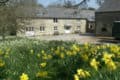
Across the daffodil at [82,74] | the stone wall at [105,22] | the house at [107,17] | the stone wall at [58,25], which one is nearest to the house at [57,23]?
the stone wall at [58,25]

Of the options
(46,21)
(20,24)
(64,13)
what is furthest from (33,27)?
(20,24)

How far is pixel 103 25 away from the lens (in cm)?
5100

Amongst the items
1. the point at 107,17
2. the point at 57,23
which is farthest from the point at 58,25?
the point at 107,17

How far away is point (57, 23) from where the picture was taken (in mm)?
63375

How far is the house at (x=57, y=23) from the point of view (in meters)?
60.5

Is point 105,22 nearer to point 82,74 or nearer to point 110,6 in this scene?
point 110,6

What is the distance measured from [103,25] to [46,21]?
15.1 m

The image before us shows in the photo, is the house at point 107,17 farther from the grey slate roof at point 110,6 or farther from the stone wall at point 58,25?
the stone wall at point 58,25

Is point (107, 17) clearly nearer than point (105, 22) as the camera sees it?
Yes

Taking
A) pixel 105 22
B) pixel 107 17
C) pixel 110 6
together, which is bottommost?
pixel 105 22

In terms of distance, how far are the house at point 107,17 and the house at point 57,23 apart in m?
7.93

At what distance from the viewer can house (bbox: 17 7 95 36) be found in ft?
199

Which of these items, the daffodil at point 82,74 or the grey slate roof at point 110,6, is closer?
the daffodil at point 82,74

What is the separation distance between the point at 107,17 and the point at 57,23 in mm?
16116
